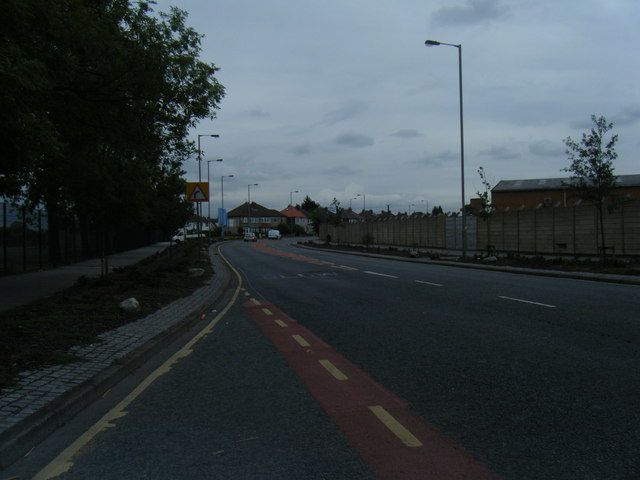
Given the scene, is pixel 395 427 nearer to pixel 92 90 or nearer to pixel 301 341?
pixel 301 341

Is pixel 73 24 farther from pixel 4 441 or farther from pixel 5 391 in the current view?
pixel 4 441

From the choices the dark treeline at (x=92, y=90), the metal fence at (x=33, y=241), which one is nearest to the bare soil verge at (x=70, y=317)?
the metal fence at (x=33, y=241)

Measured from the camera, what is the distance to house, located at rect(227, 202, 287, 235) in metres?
157

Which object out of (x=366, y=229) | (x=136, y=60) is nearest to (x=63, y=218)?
(x=136, y=60)

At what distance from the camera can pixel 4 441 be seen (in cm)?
390

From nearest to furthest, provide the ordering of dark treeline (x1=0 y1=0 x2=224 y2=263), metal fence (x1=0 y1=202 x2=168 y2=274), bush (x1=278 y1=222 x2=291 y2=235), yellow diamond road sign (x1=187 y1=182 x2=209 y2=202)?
dark treeline (x1=0 y1=0 x2=224 y2=263)
metal fence (x1=0 y1=202 x2=168 y2=274)
yellow diamond road sign (x1=187 y1=182 x2=209 y2=202)
bush (x1=278 y1=222 x2=291 y2=235)

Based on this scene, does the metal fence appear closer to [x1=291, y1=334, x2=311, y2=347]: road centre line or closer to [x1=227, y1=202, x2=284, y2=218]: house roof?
[x1=291, y1=334, x2=311, y2=347]: road centre line

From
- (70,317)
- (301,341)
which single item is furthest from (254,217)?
(301,341)

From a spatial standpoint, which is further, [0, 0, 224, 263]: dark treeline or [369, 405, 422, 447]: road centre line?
[0, 0, 224, 263]: dark treeline

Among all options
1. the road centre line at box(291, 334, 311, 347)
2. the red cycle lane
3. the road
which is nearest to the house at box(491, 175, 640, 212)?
the road

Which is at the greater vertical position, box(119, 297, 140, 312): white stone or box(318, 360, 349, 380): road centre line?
box(119, 297, 140, 312): white stone

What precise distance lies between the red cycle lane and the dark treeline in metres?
4.69

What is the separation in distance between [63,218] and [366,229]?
A: 37.0 metres

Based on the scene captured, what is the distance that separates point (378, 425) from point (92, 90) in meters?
8.16
